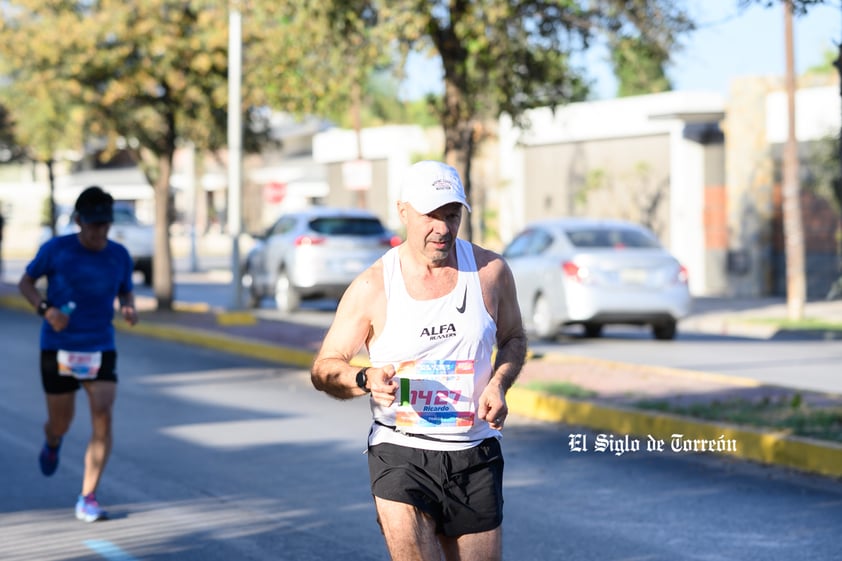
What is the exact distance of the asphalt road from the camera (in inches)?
303

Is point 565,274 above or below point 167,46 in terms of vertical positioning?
below

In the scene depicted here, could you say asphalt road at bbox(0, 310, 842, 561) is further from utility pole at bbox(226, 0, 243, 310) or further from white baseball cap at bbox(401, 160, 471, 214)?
utility pole at bbox(226, 0, 243, 310)

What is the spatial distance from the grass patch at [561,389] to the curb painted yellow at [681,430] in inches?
6.2

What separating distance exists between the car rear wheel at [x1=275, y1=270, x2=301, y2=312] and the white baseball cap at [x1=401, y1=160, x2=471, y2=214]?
20.5m

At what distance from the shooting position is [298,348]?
18.1 meters

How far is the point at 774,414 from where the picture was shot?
1128 centimetres

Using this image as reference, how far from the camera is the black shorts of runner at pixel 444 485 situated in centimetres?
464

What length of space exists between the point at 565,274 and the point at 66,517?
1167 cm

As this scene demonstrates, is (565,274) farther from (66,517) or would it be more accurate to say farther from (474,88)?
(66,517)

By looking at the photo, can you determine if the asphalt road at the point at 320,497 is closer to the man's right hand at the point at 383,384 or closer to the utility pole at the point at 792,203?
the man's right hand at the point at 383,384

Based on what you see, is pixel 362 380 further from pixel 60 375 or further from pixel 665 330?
pixel 665 330

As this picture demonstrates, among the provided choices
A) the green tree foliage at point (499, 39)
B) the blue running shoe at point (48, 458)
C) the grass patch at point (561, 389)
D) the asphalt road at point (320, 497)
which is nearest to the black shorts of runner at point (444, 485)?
the asphalt road at point (320, 497)

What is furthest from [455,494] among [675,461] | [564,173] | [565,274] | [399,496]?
[564,173]

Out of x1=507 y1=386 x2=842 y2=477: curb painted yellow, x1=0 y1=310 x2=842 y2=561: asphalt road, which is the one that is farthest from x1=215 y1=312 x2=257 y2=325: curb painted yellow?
x1=507 y1=386 x2=842 y2=477: curb painted yellow
